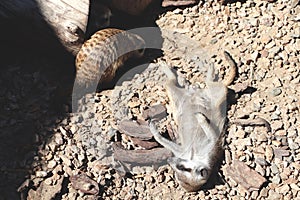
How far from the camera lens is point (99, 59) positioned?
2.36 m

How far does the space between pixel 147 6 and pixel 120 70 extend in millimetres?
379

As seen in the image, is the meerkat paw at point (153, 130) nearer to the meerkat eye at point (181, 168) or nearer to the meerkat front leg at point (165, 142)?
the meerkat front leg at point (165, 142)

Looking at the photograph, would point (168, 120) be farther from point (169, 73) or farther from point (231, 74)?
point (231, 74)

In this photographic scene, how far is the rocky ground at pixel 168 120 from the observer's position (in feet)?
6.98

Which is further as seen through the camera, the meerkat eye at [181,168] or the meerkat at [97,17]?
the meerkat at [97,17]

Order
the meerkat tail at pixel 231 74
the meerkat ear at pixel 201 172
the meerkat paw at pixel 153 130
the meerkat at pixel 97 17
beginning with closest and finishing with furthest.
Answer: the meerkat ear at pixel 201 172 → the meerkat paw at pixel 153 130 → the meerkat tail at pixel 231 74 → the meerkat at pixel 97 17

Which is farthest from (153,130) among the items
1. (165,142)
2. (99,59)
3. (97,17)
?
(97,17)

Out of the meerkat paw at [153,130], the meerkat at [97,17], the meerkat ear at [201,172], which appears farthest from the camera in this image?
the meerkat at [97,17]

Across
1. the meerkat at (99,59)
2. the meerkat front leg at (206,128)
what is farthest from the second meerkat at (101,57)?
the meerkat front leg at (206,128)

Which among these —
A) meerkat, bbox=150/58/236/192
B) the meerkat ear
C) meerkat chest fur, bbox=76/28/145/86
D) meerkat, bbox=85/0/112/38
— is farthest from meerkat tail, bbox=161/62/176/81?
the meerkat ear

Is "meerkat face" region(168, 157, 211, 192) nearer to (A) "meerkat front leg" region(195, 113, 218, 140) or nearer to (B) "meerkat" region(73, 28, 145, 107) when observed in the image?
(A) "meerkat front leg" region(195, 113, 218, 140)

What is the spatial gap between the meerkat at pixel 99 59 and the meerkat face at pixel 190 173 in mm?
522

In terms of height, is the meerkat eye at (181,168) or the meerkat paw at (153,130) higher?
the meerkat paw at (153,130)

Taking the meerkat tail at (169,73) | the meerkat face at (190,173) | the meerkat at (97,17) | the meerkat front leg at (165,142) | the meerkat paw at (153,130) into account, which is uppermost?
the meerkat at (97,17)
